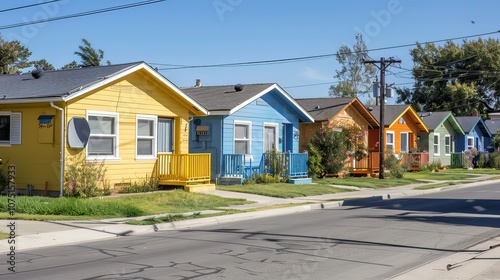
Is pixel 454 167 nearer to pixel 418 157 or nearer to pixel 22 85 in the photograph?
pixel 418 157

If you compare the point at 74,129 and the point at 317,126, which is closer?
the point at 74,129

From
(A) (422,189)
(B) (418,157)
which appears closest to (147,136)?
(A) (422,189)

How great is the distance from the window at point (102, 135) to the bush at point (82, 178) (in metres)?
0.64

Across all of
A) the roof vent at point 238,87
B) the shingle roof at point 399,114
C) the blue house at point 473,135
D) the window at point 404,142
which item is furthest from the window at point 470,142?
the roof vent at point 238,87

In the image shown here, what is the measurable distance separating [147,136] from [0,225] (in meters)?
8.69

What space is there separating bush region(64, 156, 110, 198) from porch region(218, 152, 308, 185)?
288 inches

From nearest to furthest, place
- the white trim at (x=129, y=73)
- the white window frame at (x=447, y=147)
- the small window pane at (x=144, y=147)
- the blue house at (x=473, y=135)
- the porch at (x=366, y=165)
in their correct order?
1. the white trim at (x=129, y=73)
2. the small window pane at (x=144, y=147)
3. the porch at (x=366, y=165)
4. the white window frame at (x=447, y=147)
5. the blue house at (x=473, y=135)

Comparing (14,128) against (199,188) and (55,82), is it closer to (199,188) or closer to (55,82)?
(55,82)

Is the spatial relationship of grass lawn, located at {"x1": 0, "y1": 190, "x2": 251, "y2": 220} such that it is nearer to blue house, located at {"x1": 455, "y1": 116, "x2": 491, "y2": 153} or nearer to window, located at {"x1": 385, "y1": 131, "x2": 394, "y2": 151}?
window, located at {"x1": 385, "y1": 131, "x2": 394, "y2": 151}

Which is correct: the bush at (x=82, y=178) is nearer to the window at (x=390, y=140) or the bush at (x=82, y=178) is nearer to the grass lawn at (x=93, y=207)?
the grass lawn at (x=93, y=207)

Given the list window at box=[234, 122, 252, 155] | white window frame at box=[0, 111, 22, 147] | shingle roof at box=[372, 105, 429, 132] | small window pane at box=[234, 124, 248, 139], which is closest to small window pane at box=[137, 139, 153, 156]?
white window frame at box=[0, 111, 22, 147]

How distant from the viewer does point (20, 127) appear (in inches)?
782

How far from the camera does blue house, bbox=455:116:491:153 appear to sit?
166 feet

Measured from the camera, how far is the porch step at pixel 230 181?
83.7 feet
